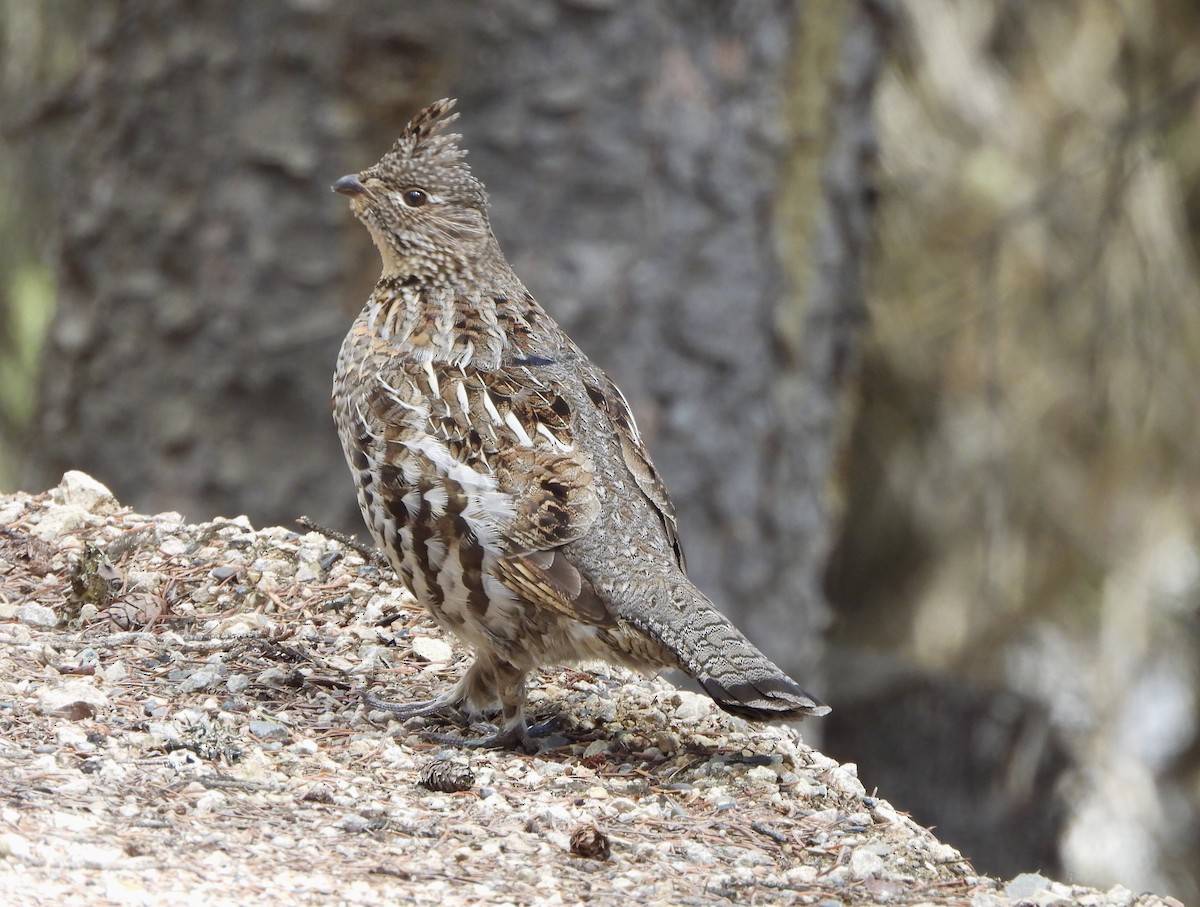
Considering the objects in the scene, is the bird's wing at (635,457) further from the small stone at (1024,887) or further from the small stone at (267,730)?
the small stone at (1024,887)

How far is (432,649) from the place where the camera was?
227 inches

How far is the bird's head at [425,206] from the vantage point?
5527 millimetres

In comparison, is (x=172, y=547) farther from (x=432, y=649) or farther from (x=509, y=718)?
(x=509, y=718)

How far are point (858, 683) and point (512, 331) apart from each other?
6.10 m

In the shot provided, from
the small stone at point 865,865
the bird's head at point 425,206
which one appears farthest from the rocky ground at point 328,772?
the bird's head at point 425,206

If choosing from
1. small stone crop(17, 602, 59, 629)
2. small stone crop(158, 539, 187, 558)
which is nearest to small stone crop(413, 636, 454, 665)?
small stone crop(158, 539, 187, 558)

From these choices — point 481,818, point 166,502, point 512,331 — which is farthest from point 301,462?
point 481,818

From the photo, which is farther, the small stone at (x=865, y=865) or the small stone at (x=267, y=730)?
the small stone at (x=267, y=730)

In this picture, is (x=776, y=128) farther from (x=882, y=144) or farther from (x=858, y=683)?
(x=858, y=683)

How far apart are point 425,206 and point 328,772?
6.71ft

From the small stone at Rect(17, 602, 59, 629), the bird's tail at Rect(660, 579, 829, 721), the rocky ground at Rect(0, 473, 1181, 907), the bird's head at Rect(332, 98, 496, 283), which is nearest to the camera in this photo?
the rocky ground at Rect(0, 473, 1181, 907)

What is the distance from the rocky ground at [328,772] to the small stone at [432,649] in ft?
0.04

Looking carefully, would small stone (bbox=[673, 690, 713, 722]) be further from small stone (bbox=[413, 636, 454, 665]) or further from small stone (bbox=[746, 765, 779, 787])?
small stone (bbox=[413, 636, 454, 665])

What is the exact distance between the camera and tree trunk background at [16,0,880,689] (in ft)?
24.4
